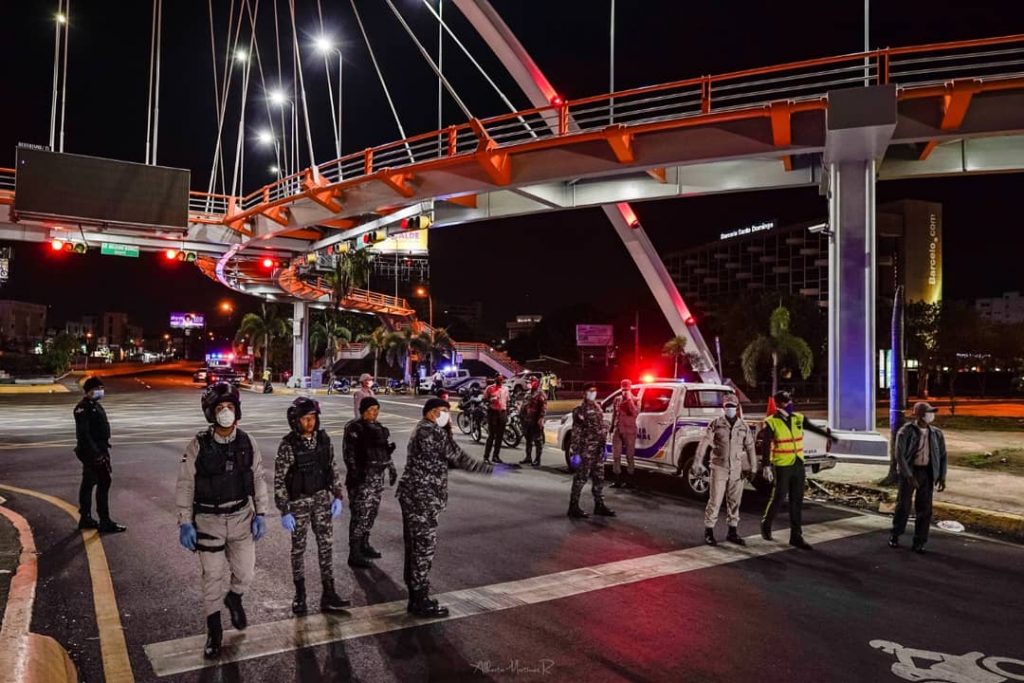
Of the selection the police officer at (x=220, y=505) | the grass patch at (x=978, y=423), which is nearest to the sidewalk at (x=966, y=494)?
the police officer at (x=220, y=505)

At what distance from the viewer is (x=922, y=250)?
80.4 meters

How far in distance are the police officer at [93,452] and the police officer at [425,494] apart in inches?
179

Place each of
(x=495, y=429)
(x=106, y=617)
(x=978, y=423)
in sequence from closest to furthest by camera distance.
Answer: (x=106, y=617) < (x=495, y=429) < (x=978, y=423)

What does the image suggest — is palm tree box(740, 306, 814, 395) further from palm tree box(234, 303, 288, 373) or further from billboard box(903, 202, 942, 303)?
billboard box(903, 202, 942, 303)

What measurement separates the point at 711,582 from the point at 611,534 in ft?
6.35

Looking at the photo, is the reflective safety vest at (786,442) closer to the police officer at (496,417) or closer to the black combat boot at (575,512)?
the black combat boot at (575,512)

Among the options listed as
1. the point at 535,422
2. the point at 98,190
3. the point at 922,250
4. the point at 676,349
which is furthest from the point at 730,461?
the point at 922,250

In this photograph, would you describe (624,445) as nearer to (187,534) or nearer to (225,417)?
(225,417)

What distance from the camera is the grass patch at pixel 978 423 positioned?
24.0 meters

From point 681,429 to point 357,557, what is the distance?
610 centimetres

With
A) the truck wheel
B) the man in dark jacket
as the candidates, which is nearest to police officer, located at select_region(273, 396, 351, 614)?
the man in dark jacket

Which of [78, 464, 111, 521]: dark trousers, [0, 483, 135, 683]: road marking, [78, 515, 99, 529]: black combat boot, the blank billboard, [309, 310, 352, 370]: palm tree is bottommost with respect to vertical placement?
[0, 483, 135, 683]: road marking

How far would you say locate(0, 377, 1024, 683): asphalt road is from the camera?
4.75 meters

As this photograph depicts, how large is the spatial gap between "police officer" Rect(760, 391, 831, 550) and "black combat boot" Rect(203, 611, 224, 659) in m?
5.95
